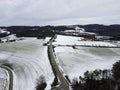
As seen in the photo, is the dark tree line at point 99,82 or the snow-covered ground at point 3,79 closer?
the dark tree line at point 99,82

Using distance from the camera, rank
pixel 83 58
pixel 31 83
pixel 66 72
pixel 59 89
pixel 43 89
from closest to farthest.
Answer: pixel 59 89 < pixel 43 89 < pixel 31 83 < pixel 66 72 < pixel 83 58

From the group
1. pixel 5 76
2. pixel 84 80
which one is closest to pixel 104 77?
pixel 84 80

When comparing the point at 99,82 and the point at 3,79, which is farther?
the point at 3,79

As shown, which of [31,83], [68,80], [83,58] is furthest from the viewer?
[83,58]

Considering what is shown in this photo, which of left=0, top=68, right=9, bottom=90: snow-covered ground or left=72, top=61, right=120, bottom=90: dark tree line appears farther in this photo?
left=0, top=68, right=9, bottom=90: snow-covered ground

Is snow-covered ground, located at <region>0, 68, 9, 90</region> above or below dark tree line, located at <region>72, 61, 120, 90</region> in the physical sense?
below

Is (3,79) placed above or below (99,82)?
below

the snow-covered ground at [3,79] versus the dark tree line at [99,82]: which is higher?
the dark tree line at [99,82]

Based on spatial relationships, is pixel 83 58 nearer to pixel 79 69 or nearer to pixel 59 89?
pixel 79 69
